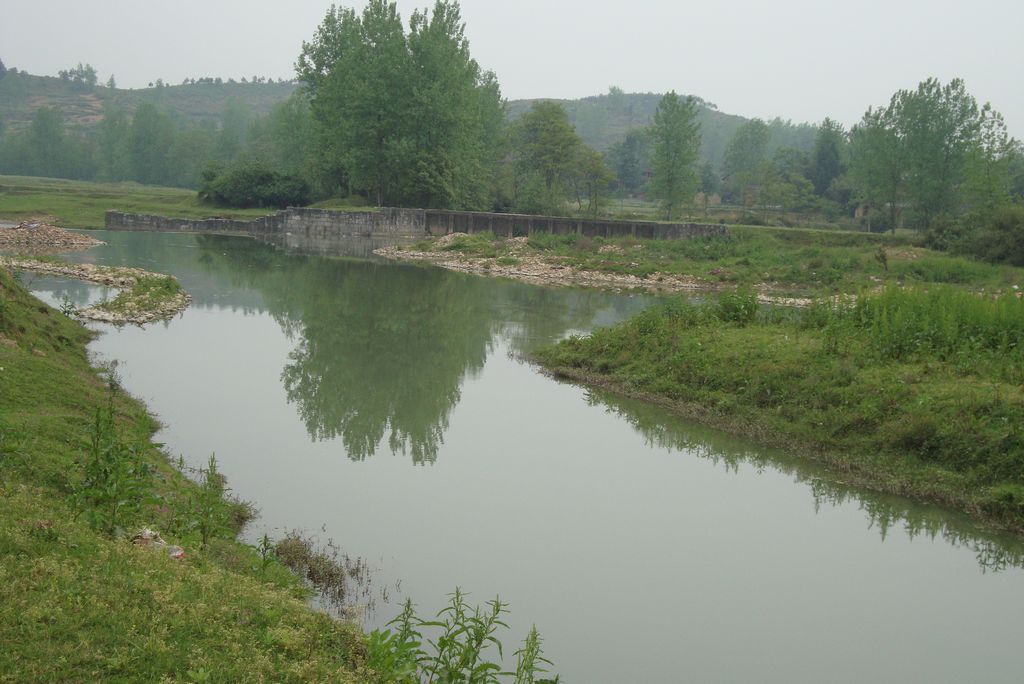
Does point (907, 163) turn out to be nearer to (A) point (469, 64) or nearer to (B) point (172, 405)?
(A) point (469, 64)

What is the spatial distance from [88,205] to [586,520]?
197ft

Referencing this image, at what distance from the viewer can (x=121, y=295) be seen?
26.5 m

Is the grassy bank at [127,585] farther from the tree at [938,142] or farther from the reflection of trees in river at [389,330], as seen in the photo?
the tree at [938,142]

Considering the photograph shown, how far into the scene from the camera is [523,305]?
3316 centimetres

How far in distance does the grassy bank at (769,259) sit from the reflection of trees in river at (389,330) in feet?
23.8

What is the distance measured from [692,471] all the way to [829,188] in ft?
262

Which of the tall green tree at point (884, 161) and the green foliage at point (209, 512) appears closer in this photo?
the green foliage at point (209, 512)

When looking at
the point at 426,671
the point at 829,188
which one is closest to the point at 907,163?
the point at 829,188

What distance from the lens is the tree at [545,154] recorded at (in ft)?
224

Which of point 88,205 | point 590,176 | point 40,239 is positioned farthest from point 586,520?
point 590,176

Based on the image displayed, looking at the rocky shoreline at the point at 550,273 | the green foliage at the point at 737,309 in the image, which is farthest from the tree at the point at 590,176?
the green foliage at the point at 737,309

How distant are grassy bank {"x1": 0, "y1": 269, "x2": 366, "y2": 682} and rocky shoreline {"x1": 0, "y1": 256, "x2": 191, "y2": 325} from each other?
14207 millimetres

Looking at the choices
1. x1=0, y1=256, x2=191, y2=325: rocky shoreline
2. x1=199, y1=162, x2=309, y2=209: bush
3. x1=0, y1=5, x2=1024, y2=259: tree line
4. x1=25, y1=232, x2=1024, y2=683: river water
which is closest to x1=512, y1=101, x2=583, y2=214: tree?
x1=0, y1=5, x2=1024, y2=259: tree line

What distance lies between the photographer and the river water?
883 cm
